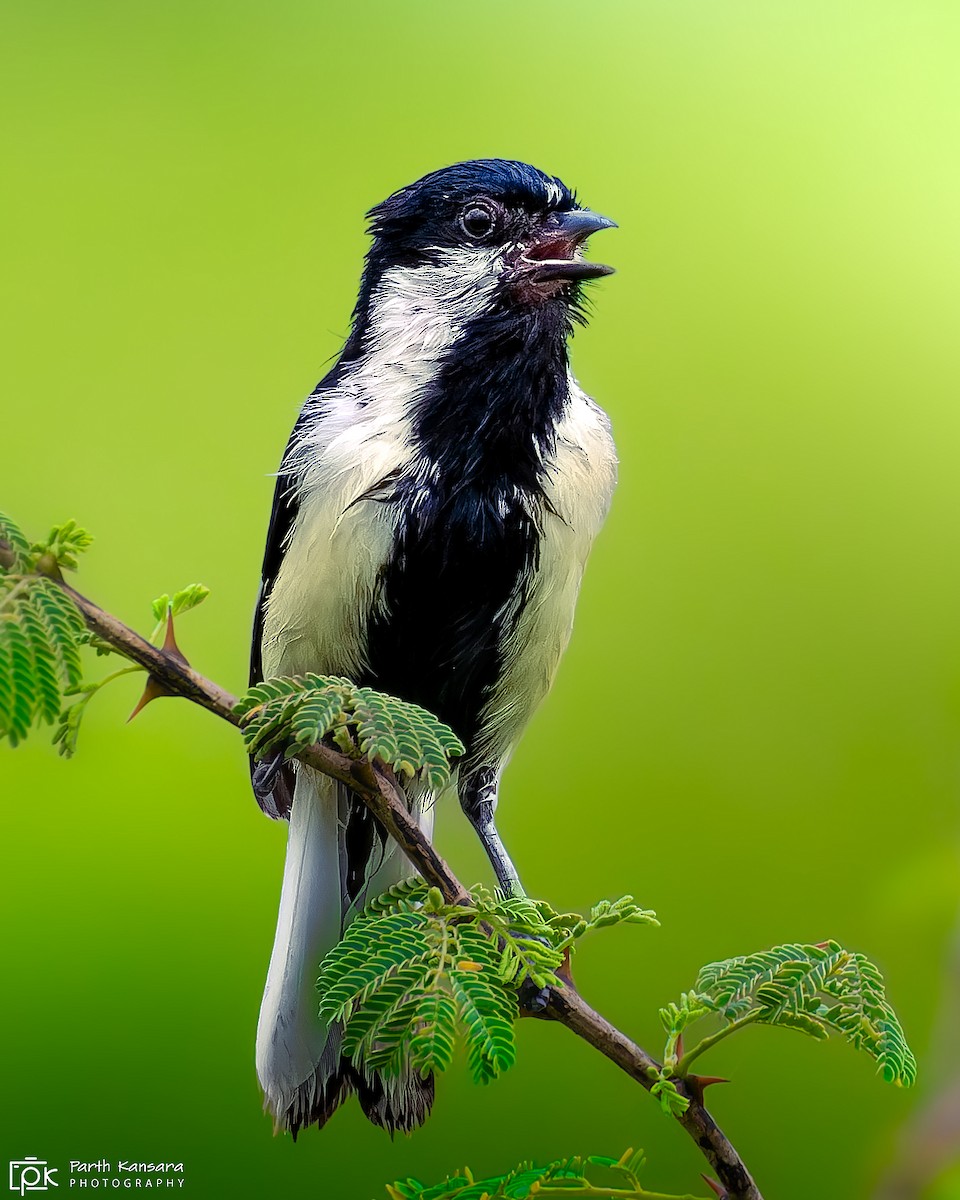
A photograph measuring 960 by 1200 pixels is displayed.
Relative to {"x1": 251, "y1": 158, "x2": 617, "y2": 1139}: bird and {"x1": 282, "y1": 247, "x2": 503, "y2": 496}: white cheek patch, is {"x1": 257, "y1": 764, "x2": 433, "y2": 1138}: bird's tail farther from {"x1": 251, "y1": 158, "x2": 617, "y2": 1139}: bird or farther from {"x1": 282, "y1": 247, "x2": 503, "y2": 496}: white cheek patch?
{"x1": 282, "y1": 247, "x2": 503, "y2": 496}: white cheek patch

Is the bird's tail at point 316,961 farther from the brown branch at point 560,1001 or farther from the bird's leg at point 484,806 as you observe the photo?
the brown branch at point 560,1001

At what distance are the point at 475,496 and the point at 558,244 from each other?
0.42 meters

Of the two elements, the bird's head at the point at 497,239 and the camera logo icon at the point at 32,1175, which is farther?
the camera logo icon at the point at 32,1175

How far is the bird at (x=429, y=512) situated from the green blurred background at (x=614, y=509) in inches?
13.2

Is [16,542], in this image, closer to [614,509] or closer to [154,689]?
[154,689]

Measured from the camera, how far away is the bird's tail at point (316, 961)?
180 centimetres

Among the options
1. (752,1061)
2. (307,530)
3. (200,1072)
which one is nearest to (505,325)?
(307,530)

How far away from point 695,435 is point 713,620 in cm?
40

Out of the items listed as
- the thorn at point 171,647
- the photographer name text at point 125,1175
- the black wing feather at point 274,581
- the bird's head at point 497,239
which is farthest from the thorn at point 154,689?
the photographer name text at point 125,1175

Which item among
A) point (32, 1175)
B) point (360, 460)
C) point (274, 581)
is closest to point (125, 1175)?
point (32, 1175)

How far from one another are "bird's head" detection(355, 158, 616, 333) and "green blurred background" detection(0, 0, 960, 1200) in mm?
485

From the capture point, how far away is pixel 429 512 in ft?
5.33

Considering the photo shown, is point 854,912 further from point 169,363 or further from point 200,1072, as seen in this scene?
point 169,363

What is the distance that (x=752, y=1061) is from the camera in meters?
2.36
